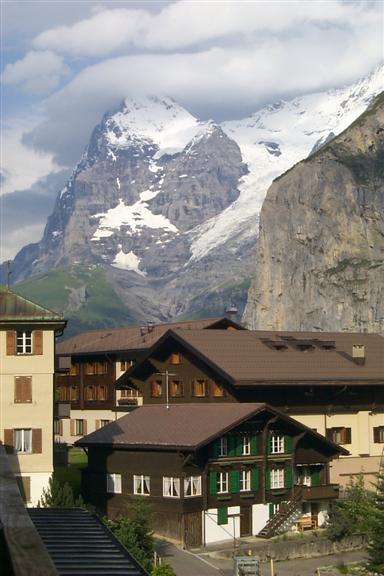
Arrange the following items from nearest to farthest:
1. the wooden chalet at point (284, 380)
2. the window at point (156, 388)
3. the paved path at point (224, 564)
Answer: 1. the paved path at point (224, 564)
2. the wooden chalet at point (284, 380)
3. the window at point (156, 388)

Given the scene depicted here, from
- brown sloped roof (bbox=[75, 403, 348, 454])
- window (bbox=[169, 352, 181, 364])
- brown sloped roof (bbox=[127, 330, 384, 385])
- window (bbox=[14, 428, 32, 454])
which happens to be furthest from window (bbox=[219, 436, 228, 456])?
window (bbox=[169, 352, 181, 364])

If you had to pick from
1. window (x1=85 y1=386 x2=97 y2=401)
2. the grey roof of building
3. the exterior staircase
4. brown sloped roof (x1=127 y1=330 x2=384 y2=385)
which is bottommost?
the exterior staircase

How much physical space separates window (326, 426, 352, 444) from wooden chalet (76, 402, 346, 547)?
6537 millimetres

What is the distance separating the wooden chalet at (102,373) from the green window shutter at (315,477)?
22.4 meters

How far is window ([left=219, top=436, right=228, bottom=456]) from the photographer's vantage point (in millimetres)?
56844

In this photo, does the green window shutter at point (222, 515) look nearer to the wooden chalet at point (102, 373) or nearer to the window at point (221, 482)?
the window at point (221, 482)

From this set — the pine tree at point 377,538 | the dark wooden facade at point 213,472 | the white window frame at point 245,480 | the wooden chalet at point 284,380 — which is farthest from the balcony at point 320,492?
the pine tree at point 377,538

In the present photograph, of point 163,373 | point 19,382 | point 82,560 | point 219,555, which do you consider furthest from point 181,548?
point 82,560

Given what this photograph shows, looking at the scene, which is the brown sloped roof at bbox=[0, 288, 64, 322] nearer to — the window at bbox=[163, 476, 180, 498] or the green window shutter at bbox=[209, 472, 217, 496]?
the window at bbox=[163, 476, 180, 498]

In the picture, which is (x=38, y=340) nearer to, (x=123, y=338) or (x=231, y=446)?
(x=231, y=446)

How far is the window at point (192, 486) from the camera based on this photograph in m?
55.2

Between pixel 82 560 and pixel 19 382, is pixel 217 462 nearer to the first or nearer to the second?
pixel 19 382

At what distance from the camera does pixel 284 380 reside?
64.7 m

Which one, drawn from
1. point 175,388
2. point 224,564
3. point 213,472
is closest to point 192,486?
point 213,472
